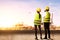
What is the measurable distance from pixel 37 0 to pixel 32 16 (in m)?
0.23

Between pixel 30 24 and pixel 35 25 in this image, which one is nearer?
pixel 35 25

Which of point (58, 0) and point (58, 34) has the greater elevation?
point (58, 0)

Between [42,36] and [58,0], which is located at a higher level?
[58,0]

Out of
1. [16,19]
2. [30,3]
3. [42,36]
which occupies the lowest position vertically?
[42,36]

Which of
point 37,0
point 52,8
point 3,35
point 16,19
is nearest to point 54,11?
point 52,8

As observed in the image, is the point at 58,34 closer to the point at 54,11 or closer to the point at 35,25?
the point at 54,11

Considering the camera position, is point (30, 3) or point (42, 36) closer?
point (42, 36)

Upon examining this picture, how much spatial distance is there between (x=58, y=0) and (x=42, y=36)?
0.57 meters

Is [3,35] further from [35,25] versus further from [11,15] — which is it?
[35,25]

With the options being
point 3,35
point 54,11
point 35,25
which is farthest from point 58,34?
point 3,35

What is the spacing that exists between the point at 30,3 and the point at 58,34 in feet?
1.87

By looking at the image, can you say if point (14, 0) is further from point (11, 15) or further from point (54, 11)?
point (54, 11)

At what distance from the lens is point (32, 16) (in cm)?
304

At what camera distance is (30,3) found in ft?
10.2
